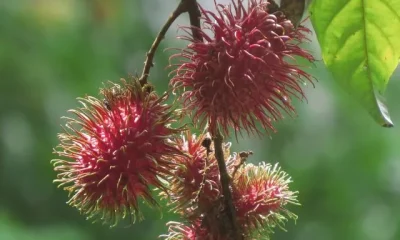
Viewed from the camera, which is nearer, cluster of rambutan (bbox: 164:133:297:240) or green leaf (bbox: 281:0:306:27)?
green leaf (bbox: 281:0:306:27)

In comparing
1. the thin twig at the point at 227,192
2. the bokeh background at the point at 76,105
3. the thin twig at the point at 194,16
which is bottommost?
the thin twig at the point at 227,192

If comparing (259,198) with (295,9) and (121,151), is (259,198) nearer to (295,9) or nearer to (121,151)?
(121,151)

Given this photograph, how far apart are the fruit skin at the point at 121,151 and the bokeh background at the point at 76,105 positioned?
305 cm

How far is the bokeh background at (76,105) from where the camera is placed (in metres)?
4.74

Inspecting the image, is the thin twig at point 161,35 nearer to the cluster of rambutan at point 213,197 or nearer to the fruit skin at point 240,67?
the fruit skin at point 240,67

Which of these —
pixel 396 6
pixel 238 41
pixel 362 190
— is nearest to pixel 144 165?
pixel 238 41

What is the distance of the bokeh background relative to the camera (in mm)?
4738

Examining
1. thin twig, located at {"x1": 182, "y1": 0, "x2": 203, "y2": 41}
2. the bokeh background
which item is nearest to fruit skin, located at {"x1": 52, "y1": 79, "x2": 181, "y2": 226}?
thin twig, located at {"x1": 182, "y1": 0, "x2": 203, "y2": 41}

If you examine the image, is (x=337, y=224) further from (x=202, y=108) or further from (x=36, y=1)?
(x=202, y=108)

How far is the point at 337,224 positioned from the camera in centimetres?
503

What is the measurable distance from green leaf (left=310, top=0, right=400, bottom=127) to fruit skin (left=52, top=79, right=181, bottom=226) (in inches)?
13.6

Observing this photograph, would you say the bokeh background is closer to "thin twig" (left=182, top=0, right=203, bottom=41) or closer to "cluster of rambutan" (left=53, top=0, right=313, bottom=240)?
"cluster of rambutan" (left=53, top=0, right=313, bottom=240)

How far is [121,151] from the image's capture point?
1375 millimetres

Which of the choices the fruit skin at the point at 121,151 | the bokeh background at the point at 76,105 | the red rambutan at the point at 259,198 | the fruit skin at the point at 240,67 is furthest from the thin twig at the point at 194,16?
the bokeh background at the point at 76,105
